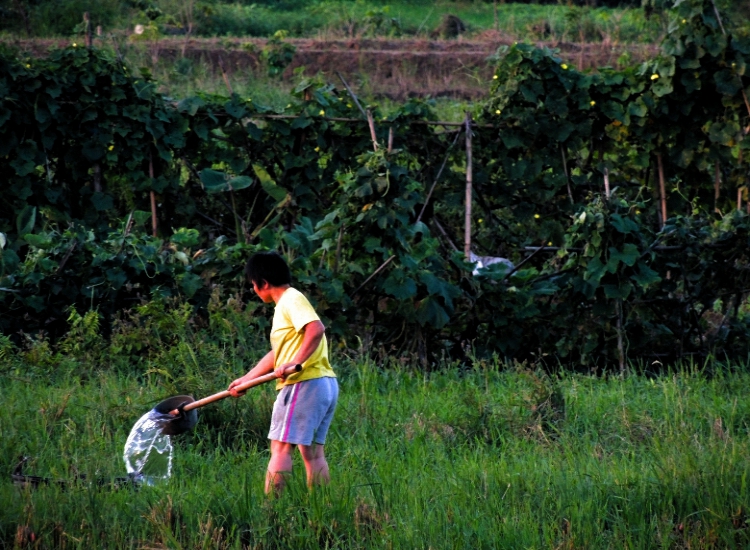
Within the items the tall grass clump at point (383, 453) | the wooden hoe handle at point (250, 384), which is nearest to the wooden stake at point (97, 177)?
the tall grass clump at point (383, 453)

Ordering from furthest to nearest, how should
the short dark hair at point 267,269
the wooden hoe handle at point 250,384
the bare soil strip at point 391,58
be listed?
the bare soil strip at point 391,58 < the short dark hair at point 267,269 < the wooden hoe handle at point 250,384

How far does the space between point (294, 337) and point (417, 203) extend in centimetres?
403

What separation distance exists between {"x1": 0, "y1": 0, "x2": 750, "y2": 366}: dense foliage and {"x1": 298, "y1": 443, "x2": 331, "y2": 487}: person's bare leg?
7.26ft

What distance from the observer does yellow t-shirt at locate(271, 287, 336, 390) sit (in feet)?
14.7

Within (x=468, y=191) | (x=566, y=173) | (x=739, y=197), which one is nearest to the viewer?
(x=468, y=191)

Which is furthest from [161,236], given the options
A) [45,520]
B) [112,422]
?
[45,520]

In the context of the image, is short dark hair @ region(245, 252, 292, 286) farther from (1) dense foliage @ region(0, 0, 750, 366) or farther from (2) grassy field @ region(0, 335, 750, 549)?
(1) dense foliage @ region(0, 0, 750, 366)

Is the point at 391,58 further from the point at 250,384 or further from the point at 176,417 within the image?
the point at 250,384

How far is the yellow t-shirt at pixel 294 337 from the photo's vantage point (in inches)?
176

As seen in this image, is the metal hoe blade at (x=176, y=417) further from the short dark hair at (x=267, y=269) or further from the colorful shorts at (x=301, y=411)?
the short dark hair at (x=267, y=269)

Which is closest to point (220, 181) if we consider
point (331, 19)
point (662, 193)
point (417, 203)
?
point (417, 203)

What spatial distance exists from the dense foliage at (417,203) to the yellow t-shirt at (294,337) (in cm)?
205

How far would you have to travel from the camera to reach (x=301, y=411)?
4.46 metres

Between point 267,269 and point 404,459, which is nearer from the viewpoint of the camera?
point 267,269
